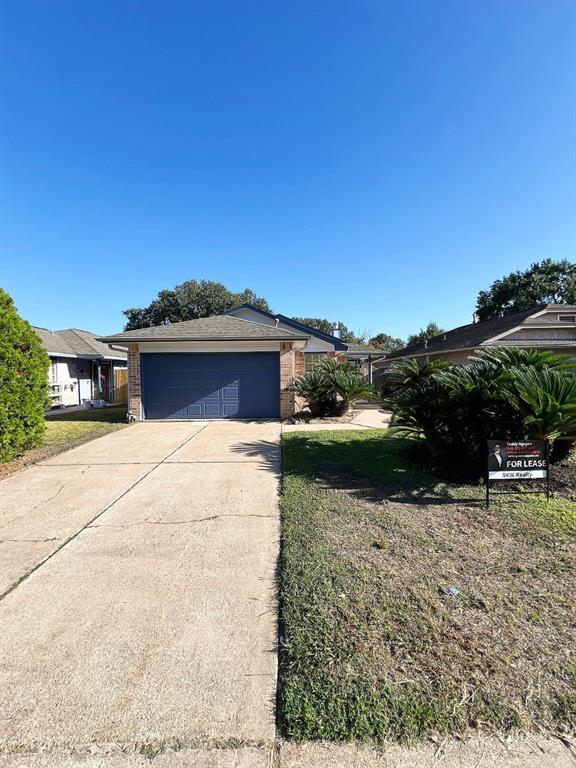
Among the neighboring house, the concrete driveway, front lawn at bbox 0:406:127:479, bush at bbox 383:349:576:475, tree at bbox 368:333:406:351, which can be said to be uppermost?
tree at bbox 368:333:406:351

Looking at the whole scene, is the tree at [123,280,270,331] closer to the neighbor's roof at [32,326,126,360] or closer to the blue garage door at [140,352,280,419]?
the neighbor's roof at [32,326,126,360]

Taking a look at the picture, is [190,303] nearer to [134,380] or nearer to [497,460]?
[134,380]

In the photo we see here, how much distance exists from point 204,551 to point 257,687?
5.16 feet

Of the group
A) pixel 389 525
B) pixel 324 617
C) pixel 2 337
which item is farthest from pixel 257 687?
pixel 2 337

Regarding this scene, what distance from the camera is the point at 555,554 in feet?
10.1

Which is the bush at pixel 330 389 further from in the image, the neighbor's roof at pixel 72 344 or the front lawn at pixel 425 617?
the neighbor's roof at pixel 72 344

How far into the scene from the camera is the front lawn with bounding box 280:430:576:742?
1.70 meters

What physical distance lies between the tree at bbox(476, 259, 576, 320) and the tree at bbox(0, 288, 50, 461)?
43.7m

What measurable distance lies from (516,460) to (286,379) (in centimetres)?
786

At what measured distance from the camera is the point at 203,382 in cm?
1158

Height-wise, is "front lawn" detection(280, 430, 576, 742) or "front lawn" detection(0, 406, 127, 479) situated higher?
"front lawn" detection(0, 406, 127, 479)

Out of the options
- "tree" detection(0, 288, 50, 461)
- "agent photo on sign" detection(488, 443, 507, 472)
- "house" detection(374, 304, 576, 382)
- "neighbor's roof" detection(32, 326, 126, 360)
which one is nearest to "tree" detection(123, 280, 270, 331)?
"neighbor's roof" detection(32, 326, 126, 360)

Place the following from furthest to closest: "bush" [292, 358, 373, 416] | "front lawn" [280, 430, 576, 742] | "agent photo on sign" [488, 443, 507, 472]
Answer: "bush" [292, 358, 373, 416], "agent photo on sign" [488, 443, 507, 472], "front lawn" [280, 430, 576, 742]

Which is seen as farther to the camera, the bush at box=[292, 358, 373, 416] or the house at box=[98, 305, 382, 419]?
the house at box=[98, 305, 382, 419]
